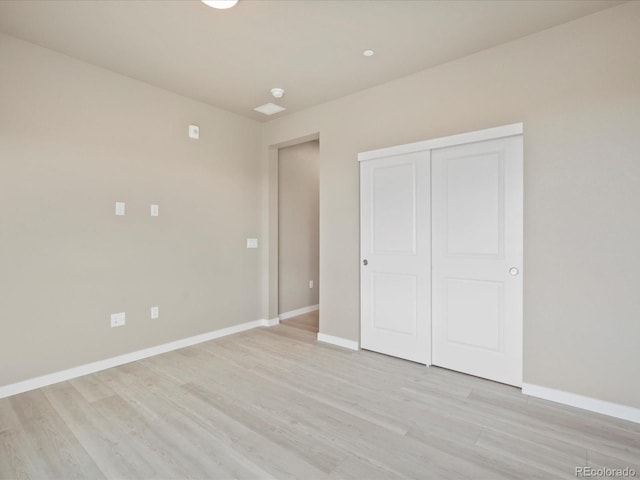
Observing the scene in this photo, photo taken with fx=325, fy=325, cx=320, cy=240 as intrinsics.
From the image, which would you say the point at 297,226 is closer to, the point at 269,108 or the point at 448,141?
the point at 269,108

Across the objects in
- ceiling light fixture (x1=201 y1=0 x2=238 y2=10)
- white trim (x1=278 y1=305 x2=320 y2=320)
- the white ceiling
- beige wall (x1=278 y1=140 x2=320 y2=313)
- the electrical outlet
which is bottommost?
white trim (x1=278 y1=305 x2=320 y2=320)

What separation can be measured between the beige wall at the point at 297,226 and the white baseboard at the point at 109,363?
882 mm

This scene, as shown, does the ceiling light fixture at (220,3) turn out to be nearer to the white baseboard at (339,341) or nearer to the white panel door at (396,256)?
the white panel door at (396,256)

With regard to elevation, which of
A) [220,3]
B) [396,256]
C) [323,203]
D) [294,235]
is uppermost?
[220,3]

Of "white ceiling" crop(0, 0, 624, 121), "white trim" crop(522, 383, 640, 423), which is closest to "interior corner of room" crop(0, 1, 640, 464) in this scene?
"white trim" crop(522, 383, 640, 423)

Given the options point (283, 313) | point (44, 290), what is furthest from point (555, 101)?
point (44, 290)

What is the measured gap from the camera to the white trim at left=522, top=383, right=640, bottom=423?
2.11m

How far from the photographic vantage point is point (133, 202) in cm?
316

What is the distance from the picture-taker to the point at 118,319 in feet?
10.0

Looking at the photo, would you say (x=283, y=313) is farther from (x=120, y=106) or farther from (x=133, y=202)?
(x=120, y=106)

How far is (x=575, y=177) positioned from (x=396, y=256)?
1.50 meters

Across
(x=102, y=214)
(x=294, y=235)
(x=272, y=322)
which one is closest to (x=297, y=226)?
(x=294, y=235)

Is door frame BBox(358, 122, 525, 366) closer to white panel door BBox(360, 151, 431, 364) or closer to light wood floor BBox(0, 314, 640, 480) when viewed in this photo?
white panel door BBox(360, 151, 431, 364)

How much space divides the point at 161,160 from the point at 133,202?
0.53 metres
